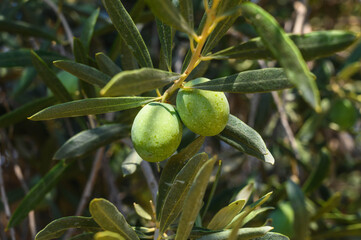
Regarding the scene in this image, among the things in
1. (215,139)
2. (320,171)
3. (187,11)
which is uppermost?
(187,11)

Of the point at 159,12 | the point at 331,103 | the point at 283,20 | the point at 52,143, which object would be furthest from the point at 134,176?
the point at 159,12

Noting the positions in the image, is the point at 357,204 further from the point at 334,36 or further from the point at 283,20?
the point at 334,36

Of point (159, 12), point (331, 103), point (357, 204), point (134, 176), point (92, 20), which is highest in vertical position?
point (159, 12)

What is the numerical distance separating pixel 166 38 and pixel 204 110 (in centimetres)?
26

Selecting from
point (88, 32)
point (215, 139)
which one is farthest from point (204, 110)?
point (215, 139)

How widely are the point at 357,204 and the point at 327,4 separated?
1.62 m

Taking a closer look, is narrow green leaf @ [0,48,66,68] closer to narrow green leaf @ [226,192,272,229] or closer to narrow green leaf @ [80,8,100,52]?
narrow green leaf @ [80,8,100,52]

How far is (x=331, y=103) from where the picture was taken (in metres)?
2.35

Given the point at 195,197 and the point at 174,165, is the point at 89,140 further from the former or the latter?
the point at 195,197

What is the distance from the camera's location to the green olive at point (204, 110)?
2.69 feet

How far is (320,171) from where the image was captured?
172 cm

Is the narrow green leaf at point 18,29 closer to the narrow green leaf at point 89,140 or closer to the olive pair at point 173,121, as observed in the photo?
the narrow green leaf at point 89,140

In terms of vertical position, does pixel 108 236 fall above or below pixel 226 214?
above

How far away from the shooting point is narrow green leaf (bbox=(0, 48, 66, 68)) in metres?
1.42
